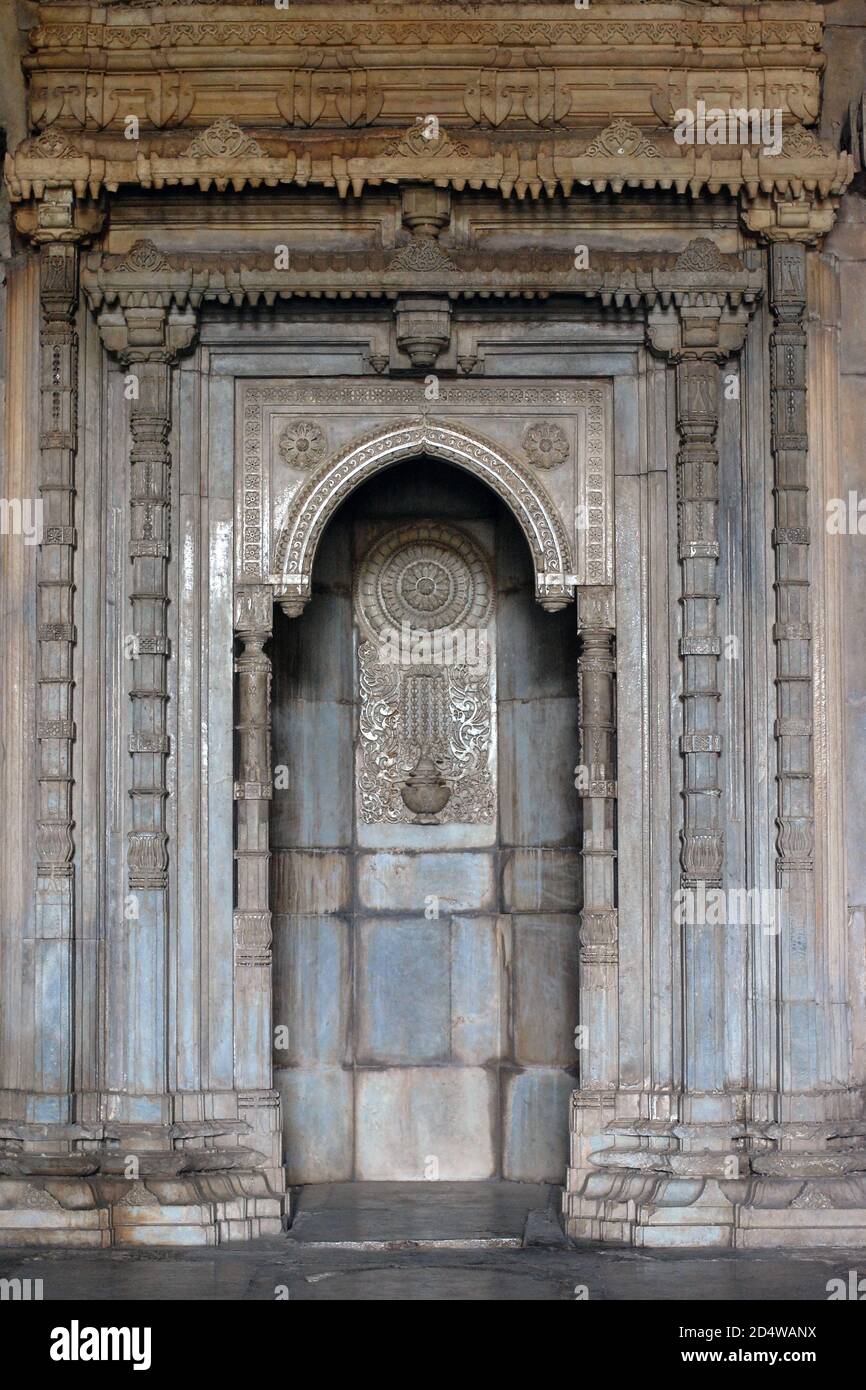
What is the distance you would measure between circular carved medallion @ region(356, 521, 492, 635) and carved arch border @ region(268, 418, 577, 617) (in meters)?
1.48

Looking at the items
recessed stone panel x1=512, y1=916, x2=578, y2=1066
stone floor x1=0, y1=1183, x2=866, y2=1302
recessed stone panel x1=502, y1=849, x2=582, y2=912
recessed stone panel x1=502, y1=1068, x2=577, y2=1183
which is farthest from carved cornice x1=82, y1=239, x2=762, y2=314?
stone floor x1=0, y1=1183, x2=866, y2=1302

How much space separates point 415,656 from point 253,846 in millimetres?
2124

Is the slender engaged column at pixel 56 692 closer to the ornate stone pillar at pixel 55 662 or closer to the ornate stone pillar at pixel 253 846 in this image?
the ornate stone pillar at pixel 55 662

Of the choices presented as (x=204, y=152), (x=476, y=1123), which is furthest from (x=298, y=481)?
(x=476, y=1123)

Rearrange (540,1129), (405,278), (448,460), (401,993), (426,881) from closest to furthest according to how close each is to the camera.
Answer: (405,278), (448,460), (540,1129), (401,993), (426,881)

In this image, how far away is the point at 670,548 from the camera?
12016 millimetres

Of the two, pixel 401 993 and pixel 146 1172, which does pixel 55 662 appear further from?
pixel 401 993

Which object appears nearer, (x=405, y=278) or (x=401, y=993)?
(x=405, y=278)

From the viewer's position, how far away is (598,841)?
39.3ft

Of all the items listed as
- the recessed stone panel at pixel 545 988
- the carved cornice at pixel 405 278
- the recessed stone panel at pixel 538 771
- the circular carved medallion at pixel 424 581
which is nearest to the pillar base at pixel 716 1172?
the recessed stone panel at pixel 545 988

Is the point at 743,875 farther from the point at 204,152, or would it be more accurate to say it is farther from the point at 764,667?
the point at 204,152

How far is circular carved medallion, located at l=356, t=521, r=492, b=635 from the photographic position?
13.5 metres

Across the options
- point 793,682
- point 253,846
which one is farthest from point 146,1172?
point 793,682

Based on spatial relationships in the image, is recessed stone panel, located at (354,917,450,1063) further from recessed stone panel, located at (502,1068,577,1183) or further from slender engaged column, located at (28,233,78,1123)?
slender engaged column, located at (28,233,78,1123)
